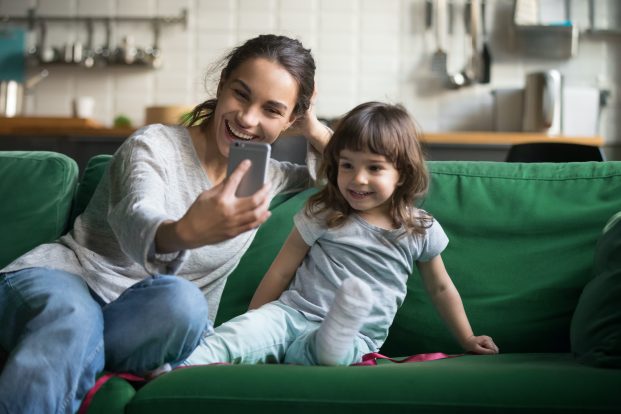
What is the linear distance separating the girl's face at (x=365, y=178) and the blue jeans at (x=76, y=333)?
1.60 feet

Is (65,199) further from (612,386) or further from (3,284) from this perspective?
(612,386)

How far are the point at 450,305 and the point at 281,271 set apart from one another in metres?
0.38

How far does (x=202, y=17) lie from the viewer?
4715mm

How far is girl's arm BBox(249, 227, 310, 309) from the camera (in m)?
1.82

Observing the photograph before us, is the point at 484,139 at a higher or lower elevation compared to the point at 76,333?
higher

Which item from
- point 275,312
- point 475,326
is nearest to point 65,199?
point 275,312

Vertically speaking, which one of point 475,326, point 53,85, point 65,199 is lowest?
point 475,326

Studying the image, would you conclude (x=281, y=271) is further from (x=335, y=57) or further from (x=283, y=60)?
(x=335, y=57)

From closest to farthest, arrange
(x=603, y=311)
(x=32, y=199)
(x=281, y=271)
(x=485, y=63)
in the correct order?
(x=603, y=311), (x=281, y=271), (x=32, y=199), (x=485, y=63)

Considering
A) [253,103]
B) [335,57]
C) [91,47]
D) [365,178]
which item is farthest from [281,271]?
[91,47]

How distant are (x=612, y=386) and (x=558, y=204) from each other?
2.27 feet

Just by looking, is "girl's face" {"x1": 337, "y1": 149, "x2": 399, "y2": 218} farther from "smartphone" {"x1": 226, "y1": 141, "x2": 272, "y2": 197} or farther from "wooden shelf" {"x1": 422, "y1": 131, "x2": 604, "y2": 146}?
"wooden shelf" {"x1": 422, "y1": 131, "x2": 604, "y2": 146}

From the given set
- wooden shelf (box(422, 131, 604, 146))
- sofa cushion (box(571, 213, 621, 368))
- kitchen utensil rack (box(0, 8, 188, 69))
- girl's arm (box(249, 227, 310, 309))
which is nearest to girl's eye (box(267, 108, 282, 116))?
girl's arm (box(249, 227, 310, 309))

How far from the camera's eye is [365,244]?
69.8 inches
